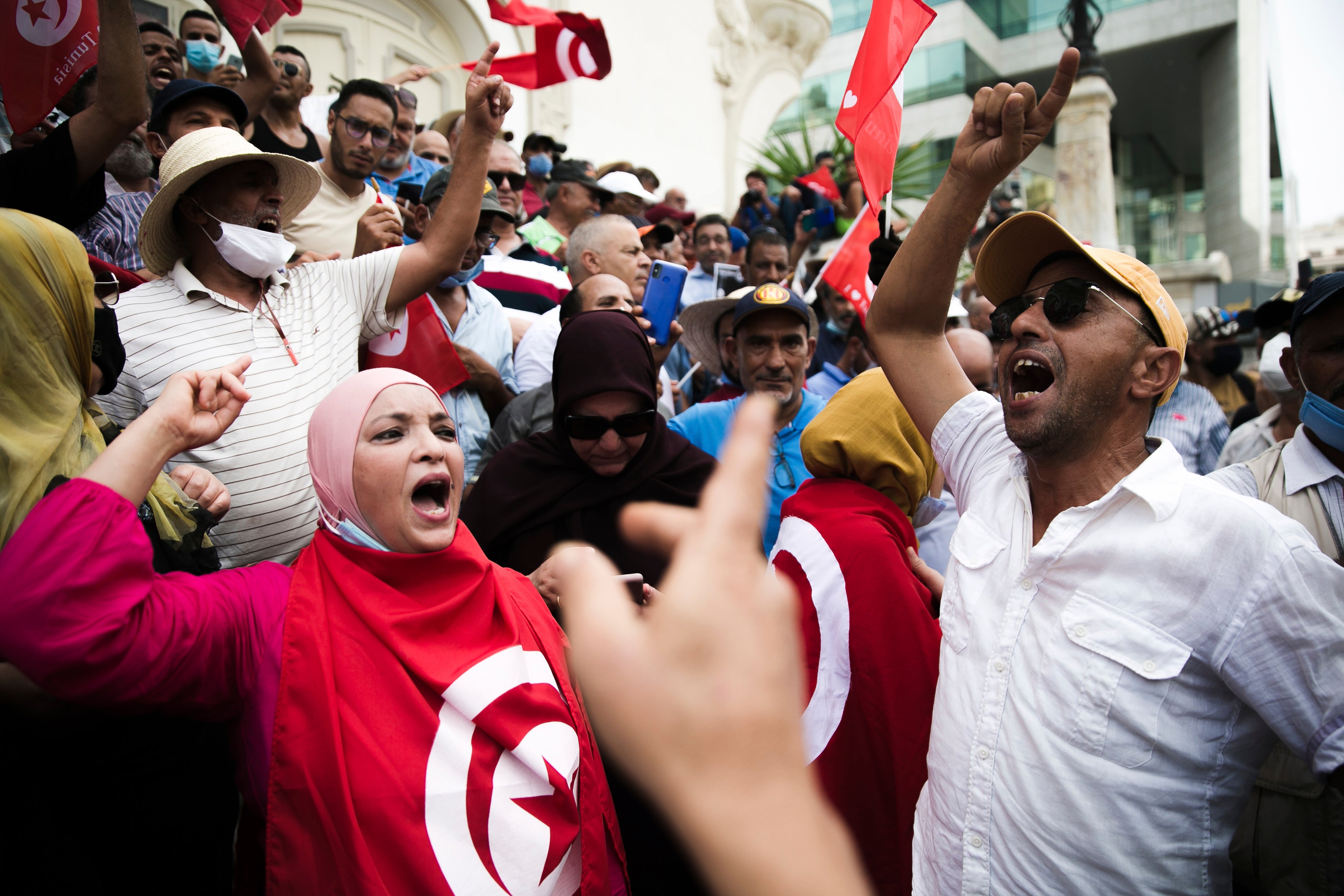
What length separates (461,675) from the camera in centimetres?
193

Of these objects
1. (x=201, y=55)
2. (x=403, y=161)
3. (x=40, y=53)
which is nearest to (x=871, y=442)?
(x=40, y=53)

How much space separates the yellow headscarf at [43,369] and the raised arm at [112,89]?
680 millimetres

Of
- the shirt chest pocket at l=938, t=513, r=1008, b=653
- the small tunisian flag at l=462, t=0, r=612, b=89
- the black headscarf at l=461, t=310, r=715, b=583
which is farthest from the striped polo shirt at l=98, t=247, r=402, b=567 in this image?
the small tunisian flag at l=462, t=0, r=612, b=89

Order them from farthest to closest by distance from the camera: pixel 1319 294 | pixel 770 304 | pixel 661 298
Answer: pixel 661 298 → pixel 770 304 → pixel 1319 294

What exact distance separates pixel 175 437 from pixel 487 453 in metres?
1.78

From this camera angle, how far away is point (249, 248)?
267 cm

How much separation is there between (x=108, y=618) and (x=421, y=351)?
194cm

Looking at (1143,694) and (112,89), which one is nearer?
(1143,694)

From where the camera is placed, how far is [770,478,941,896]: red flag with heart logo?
228 cm

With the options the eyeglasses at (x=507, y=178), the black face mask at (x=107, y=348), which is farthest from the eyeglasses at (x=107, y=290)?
the eyeglasses at (x=507, y=178)

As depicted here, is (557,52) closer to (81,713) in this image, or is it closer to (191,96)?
(191,96)

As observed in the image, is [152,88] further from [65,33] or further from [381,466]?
[381,466]

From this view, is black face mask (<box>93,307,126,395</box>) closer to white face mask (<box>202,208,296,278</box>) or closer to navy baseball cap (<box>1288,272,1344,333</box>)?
white face mask (<box>202,208,296,278</box>)

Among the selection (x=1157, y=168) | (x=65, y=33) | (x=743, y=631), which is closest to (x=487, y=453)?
(x=65, y=33)
